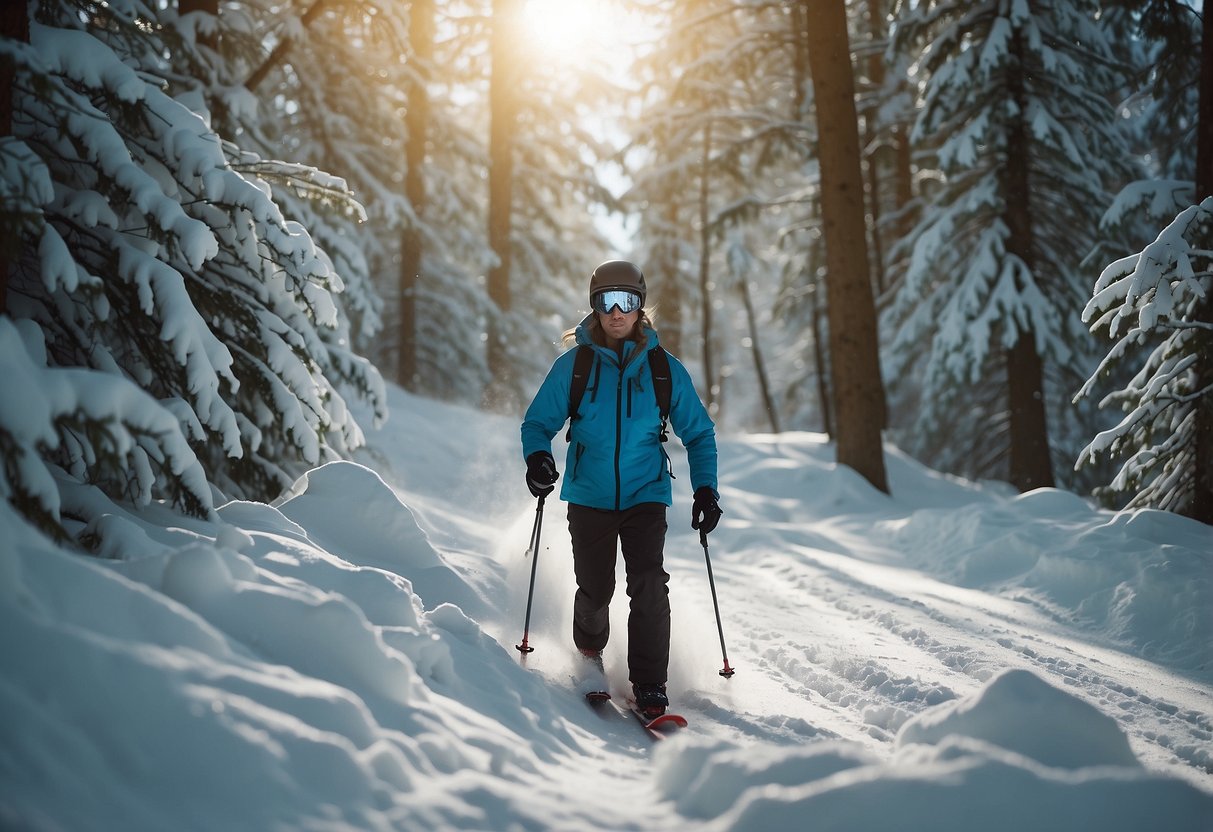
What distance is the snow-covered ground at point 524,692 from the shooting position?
2.23 metres

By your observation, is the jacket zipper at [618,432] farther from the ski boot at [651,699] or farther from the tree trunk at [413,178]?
the tree trunk at [413,178]

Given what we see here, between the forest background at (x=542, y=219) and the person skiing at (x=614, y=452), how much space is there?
5.68 feet

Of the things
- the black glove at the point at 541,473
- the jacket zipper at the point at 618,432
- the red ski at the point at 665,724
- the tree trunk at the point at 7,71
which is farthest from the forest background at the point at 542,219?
the red ski at the point at 665,724

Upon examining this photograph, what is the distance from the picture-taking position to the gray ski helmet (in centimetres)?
461

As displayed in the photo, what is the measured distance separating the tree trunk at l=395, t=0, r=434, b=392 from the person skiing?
12743 millimetres

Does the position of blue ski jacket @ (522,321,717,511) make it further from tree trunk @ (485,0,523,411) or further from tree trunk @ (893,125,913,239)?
tree trunk @ (893,125,913,239)

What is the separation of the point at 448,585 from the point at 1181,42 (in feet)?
34.7

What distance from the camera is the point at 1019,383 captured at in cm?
1262

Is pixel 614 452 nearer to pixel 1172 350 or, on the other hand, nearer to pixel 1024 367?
pixel 1172 350

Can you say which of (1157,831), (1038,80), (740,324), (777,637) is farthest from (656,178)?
(740,324)

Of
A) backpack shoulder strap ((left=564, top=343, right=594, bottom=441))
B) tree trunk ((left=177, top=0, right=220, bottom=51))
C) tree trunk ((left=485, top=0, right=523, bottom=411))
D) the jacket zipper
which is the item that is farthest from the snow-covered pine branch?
tree trunk ((left=485, top=0, right=523, bottom=411))

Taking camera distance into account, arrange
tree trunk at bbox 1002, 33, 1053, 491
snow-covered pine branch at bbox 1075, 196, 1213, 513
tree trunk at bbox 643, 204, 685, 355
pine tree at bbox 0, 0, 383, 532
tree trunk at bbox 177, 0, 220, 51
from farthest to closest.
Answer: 1. tree trunk at bbox 643, 204, 685, 355
2. tree trunk at bbox 1002, 33, 1053, 491
3. tree trunk at bbox 177, 0, 220, 51
4. snow-covered pine branch at bbox 1075, 196, 1213, 513
5. pine tree at bbox 0, 0, 383, 532

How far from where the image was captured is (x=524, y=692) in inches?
151

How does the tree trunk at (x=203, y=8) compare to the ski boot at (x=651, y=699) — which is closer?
the ski boot at (x=651, y=699)
